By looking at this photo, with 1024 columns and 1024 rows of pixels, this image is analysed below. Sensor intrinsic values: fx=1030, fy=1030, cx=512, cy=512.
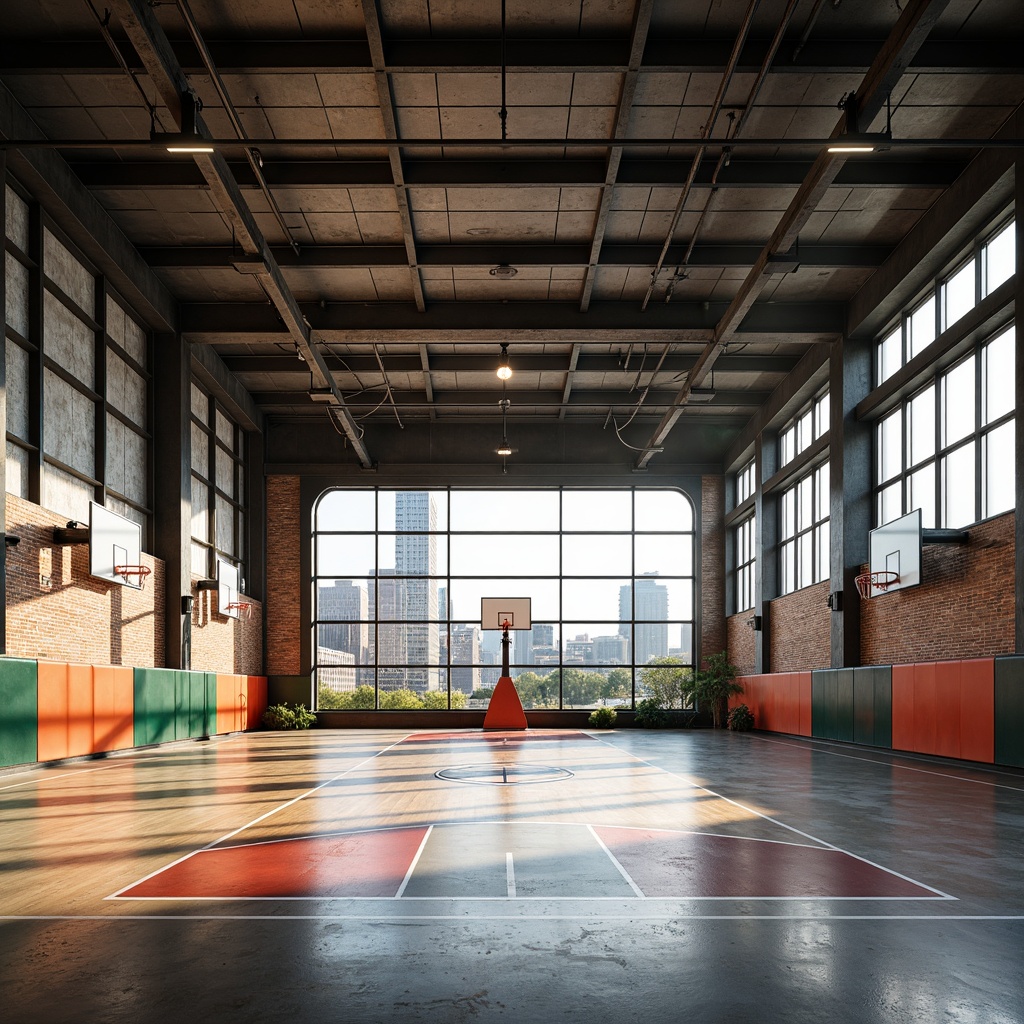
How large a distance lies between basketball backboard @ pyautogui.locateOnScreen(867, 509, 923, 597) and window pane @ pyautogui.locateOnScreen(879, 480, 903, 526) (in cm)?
60

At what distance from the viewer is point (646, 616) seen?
33.9 m

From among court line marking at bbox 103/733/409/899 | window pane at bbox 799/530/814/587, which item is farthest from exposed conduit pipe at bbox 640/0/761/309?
court line marking at bbox 103/733/409/899

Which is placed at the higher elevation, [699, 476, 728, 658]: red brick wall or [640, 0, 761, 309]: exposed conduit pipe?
[640, 0, 761, 309]: exposed conduit pipe

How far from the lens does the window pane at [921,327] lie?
1945cm

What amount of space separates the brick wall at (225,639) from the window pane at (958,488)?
1727 cm

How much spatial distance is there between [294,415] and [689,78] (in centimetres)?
2085

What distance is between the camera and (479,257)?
20422 mm

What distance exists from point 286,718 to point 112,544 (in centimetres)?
1322

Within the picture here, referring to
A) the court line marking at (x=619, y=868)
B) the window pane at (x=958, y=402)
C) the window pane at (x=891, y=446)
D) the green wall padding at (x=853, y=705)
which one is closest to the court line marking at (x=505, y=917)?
the court line marking at (x=619, y=868)

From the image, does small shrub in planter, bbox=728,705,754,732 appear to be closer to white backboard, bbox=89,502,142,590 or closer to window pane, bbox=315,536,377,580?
window pane, bbox=315,536,377,580

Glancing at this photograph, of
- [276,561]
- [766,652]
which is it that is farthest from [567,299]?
[276,561]

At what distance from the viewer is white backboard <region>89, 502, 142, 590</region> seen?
1836 centimetres

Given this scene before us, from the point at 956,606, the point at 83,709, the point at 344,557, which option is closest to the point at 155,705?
the point at 83,709

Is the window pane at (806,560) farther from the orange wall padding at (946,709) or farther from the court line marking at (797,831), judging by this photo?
the court line marking at (797,831)
